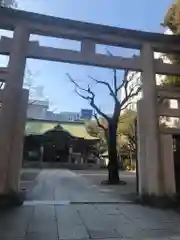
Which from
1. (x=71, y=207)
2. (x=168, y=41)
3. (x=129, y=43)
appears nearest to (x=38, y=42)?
(x=129, y=43)

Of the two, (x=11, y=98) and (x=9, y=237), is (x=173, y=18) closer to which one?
(x=11, y=98)

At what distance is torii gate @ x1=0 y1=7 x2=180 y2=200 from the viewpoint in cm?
618

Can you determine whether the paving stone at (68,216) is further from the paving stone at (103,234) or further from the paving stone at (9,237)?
the paving stone at (9,237)

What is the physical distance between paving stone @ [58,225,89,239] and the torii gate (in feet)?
7.61

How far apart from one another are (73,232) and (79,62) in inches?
178

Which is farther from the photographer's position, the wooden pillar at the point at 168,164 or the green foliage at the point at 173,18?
the green foliage at the point at 173,18

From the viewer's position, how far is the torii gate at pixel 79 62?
6.18 meters

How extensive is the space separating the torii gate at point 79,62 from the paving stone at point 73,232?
232cm

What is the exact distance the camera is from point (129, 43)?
7.55m

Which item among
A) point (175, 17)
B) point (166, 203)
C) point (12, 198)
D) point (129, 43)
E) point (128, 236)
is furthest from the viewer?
point (175, 17)

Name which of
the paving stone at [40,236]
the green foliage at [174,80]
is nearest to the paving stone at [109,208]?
the paving stone at [40,236]

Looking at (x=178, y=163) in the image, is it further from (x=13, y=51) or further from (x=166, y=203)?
(x=13, y=51)

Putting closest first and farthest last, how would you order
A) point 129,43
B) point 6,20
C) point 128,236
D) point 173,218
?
1. point 128,236
2. point 173,218
3. point 6,20
4. point 129,43

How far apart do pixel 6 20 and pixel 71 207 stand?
16.3ft
